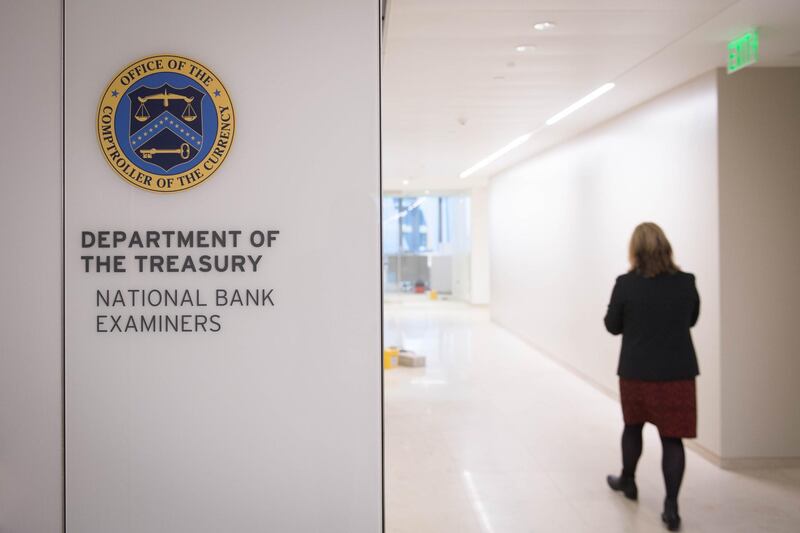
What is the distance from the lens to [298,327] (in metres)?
3.13

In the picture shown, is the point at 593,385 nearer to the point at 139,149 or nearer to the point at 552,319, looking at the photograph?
the point at 552,319

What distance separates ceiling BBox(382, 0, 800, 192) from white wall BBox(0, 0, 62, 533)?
5.87 ft

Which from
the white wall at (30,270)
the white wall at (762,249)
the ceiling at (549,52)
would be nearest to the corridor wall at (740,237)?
the white wall at (762,249)

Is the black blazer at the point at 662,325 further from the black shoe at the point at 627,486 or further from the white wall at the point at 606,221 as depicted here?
the white wall at the point at 606,221

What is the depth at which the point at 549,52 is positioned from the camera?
584cm

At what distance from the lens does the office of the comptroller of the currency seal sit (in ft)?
10.1

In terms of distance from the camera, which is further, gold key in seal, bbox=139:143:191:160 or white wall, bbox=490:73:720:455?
white wall, bbox=490:73:720:455

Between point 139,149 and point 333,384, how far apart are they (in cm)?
126

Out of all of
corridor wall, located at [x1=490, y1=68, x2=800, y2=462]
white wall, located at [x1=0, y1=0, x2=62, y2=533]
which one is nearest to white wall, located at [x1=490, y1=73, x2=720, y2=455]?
corridor wall, located at [x1=490, y1=68, x2=800, y2=462]

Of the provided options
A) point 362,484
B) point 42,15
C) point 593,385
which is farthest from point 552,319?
point 42,15

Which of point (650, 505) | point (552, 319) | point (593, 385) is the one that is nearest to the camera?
point (650, 505)

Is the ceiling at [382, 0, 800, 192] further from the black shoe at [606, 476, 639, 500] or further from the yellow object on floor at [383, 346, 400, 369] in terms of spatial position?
the yellow object on floor at [383, 346, 400, 369]

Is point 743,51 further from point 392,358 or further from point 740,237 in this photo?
point 392,358

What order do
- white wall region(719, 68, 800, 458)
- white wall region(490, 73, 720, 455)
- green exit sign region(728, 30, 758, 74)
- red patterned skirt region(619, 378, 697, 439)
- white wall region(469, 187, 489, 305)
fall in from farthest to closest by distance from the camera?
white wall region(469, 187, 489, 305)
white wall region(490, 73, 720, 455)
white wall region(719, 68, 800, 458)
green exit sign region(728, 30, 758, 74)
red patterned skirt region(619, 378, 697, 439)
